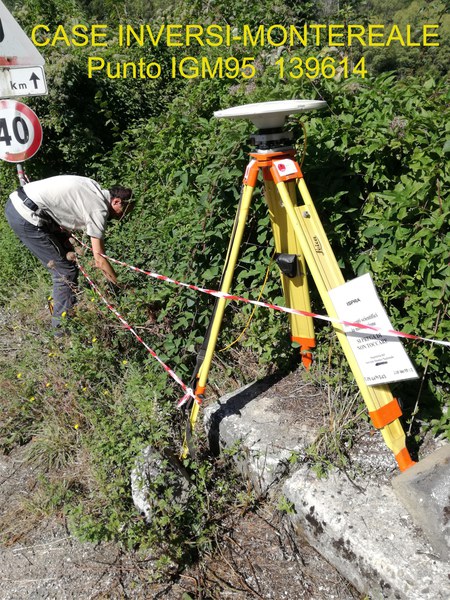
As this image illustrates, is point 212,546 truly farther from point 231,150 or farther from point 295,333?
point 231,150

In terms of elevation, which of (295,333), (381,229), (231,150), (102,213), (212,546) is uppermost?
(231,150)

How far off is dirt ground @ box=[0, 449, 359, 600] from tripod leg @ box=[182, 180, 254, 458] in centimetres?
57

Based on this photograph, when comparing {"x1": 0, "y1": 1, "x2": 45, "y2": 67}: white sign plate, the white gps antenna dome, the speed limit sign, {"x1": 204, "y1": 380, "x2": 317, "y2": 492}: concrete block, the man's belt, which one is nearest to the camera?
the white gps antenna dome

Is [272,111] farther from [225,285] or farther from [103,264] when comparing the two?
[103,264]

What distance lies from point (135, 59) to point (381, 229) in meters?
5.96

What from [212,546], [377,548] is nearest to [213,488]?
[212,546]

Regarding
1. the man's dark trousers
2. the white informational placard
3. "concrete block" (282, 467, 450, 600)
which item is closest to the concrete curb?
"concrete block" (282, 467, 450, 600)

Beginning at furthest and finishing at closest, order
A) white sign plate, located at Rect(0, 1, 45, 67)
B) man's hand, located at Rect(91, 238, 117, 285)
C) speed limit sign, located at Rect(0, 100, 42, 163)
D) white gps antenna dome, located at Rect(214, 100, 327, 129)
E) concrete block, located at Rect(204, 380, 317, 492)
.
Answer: speed limit sign, located at Rect(0, 100, 42, 163) → white sign plate, located at Rect(0, 1, 45, 67) → man's hand, located at Rect(91, 238, 117, 285) → concrete block, located at Rect(204, 380, 317, 492) → white gps antenna dome, located at Rect(214, 100, 327, 129)

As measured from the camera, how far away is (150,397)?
3.09 meters

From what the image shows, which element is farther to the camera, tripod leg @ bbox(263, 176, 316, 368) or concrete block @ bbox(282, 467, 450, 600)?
tripod leg @ bbox(263, 176, 316, 368)

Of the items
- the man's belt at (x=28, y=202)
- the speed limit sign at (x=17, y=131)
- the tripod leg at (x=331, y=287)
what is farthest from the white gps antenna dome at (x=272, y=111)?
the speed limit sign at (x=17, y=131)

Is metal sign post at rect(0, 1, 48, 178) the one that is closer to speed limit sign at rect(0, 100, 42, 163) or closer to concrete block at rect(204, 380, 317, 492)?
speed limit sign at rect(0, 100, 42, 163)

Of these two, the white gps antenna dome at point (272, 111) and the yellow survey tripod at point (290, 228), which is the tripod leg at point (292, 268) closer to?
the yellow survey tripod at point (290, 228)

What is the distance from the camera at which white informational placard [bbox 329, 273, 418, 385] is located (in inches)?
88.7
